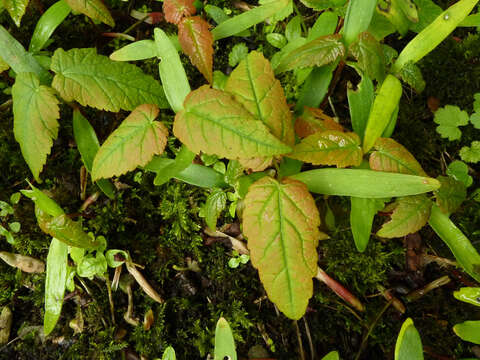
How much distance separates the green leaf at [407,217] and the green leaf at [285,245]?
33 centimetres

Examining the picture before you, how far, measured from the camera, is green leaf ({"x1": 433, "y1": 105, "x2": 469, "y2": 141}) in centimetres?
166

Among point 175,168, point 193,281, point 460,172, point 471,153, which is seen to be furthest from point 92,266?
point 471,153

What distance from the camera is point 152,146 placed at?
1225 millimetres

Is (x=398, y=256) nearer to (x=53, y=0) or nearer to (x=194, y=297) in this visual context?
(x=194, y=297)

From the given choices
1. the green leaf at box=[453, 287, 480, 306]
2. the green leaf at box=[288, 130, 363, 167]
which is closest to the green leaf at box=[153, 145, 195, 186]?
the green leaf at box=[288, 130, 363, 167]

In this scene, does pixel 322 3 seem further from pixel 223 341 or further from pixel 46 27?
pixel 223 341

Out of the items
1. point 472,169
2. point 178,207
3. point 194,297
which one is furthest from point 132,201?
point 472,169

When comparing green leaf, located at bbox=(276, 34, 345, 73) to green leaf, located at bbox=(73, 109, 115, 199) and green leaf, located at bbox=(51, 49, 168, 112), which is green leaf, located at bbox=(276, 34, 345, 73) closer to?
green leaf, located at bbox=(51, 49, 168, 112)

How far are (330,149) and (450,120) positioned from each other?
2.51 feet

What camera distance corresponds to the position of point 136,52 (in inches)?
58.7

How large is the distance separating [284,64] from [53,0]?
1.24 metres

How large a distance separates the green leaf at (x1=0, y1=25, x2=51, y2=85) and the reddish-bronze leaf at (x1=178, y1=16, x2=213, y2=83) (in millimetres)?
569

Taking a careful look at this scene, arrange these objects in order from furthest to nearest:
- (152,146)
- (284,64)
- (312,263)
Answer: (284,64)
(152,146)
(312,263)

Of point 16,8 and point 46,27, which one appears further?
point 46,27
